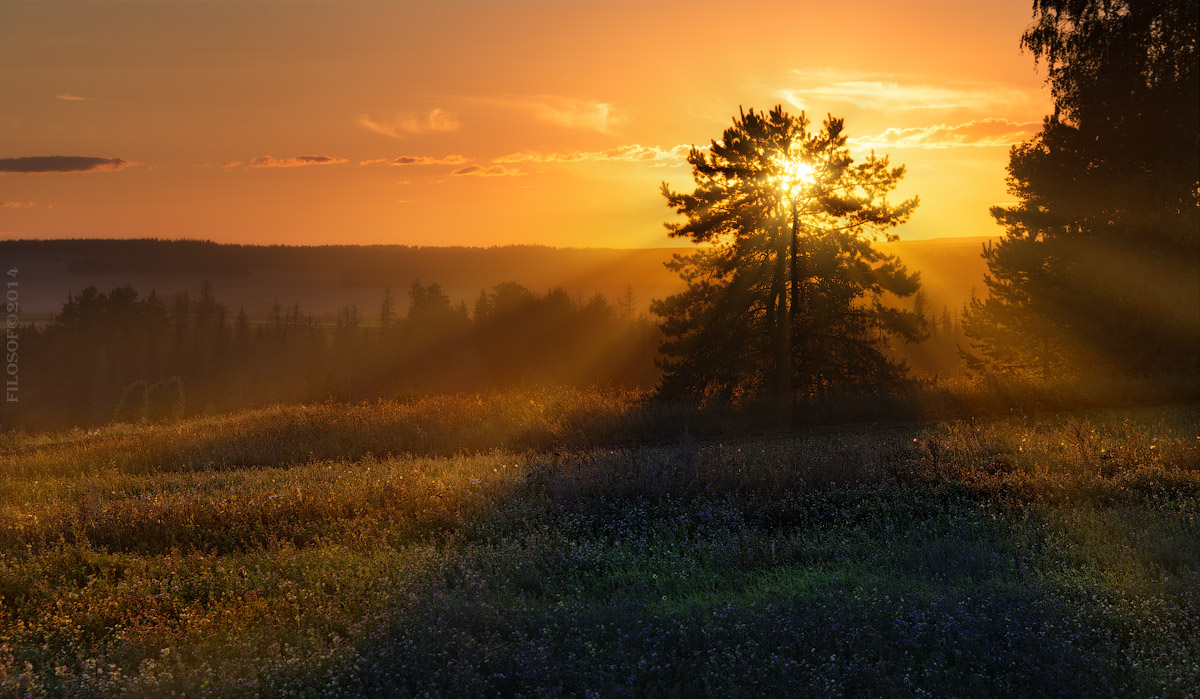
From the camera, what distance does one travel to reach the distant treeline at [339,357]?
8006 cm

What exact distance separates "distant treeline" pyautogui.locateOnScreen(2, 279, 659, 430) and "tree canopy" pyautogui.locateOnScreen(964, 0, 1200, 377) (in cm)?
4655

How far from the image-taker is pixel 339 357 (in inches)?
4407

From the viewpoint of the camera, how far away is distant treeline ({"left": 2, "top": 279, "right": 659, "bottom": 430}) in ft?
263

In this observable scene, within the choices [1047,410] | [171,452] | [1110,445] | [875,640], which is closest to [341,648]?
[875,640]

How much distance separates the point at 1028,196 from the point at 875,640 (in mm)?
28939

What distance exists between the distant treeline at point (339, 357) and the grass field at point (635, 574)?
60418mm

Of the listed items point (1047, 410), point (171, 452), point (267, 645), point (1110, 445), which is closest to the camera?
point (267, 645)

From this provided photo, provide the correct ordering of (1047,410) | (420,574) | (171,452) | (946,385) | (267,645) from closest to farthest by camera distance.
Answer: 1. (267,645)
2. (420,574)
3. (171,452)
4. (1047,410)
5. (946,385)

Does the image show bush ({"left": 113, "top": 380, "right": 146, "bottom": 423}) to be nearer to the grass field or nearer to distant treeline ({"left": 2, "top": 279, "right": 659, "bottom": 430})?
distant treeline ({"left": 2, "top": 279, "right": 659, "bottom": 430})

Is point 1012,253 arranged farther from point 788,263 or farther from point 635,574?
point 635,574

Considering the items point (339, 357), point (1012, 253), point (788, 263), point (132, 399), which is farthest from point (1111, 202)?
point (339, 357)

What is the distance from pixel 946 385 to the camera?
19938 mm

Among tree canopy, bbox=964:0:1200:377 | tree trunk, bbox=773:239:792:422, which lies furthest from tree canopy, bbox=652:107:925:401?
tree canopy, bbox=964:0:1200:377

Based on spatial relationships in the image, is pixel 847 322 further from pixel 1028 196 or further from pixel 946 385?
pixel 1028 196
